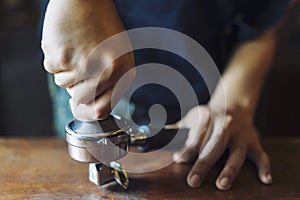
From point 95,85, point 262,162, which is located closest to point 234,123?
point 262,162

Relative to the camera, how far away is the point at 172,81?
758 mm

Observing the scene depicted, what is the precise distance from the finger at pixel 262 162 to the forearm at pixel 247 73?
88mm

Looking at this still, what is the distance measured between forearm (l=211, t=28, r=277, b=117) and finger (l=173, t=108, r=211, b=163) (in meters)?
0.07

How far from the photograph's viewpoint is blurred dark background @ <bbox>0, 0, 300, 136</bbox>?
1533 millimetres

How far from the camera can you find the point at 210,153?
0.66 m

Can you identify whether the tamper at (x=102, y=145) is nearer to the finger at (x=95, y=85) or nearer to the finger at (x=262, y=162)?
the finger at (x=95, y=85)

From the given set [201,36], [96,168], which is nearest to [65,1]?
[96,168]

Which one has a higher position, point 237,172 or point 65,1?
point 65,1

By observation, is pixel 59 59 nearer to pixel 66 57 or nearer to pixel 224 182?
pixel 66 57

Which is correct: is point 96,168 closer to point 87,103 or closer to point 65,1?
point 87,103

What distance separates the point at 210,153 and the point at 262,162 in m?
0.08

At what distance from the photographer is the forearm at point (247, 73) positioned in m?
0.77

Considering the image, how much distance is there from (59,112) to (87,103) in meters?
0.43

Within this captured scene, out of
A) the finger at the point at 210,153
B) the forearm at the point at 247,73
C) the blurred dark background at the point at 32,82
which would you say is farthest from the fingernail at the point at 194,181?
the blurred dark background at the point at 32,82
